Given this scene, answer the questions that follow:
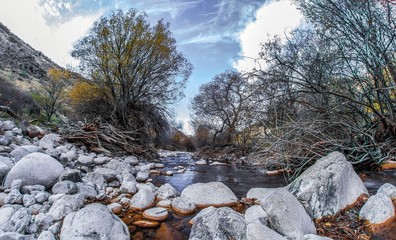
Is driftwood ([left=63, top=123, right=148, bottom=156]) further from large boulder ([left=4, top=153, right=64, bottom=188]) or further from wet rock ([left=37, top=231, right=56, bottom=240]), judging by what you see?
wet rock ([left=37, top=231, right=56, bottom=240])

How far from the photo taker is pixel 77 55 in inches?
517

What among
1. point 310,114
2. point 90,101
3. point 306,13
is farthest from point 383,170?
point 90,101

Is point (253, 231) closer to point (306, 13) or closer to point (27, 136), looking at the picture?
point (306, 13)

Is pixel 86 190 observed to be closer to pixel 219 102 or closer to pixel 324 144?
pixel 324 144

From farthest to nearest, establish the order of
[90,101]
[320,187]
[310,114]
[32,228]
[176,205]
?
[90,101]
[310,114]
[176,205]
[320,187]
[32,228]

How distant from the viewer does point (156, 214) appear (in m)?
3.52

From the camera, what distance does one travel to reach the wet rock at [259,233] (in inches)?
93.4

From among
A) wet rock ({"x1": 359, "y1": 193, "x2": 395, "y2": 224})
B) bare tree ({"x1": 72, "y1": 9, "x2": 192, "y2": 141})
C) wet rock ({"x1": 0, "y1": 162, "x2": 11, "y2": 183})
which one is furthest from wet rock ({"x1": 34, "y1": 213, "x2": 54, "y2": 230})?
bare tree ({"x1": 72, "y1": 9, "x2": 192, "y2": 141})

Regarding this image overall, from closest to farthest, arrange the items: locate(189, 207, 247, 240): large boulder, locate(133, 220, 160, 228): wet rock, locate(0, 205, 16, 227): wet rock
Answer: locate(189, 207, 247, 240): large boulder
locate(0, 205, 16, 227): wet rock
locate(133, 220, 160, 228): wet rock

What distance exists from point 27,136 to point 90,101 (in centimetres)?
510

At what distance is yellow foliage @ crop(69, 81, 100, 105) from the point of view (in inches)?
500

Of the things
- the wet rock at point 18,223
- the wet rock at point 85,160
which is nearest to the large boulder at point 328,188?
the wet rock at point 18,223

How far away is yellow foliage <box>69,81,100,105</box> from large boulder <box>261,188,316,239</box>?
472 inches

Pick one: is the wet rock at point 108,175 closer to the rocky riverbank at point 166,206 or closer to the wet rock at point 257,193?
the rocky riverbank at point 166,206
